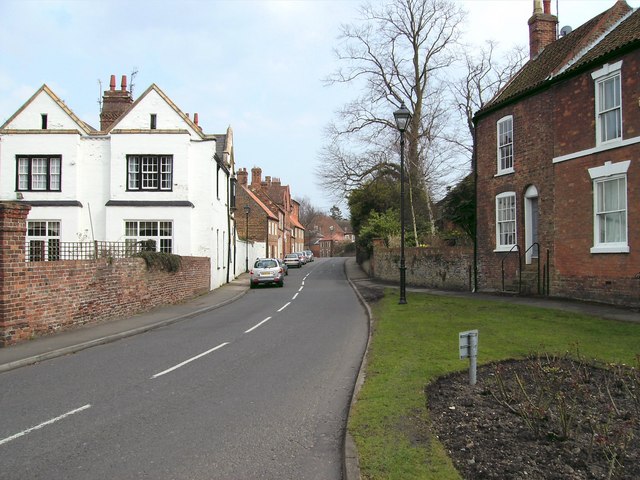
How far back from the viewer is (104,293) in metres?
15.1

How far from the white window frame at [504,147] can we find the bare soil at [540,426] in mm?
14128

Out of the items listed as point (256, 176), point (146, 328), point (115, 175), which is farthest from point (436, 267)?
point (256, 176)

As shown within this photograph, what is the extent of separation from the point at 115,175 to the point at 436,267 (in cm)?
1646

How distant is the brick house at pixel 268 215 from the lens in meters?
57.1

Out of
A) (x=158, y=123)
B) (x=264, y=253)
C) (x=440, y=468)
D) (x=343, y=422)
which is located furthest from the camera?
(x=264, y=253)

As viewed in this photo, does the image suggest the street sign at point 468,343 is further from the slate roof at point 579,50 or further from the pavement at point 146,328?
the slate roof at point 579,50

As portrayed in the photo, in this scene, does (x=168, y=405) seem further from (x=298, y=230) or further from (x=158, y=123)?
(x=298, y=230)

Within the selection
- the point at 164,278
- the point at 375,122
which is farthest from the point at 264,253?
the point at 164,278

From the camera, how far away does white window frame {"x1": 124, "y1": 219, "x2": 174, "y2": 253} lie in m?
25.8

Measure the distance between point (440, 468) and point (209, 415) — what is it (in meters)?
3.05

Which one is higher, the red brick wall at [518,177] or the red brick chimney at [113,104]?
the red brick chimney at [113,104]

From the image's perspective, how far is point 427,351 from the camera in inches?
366

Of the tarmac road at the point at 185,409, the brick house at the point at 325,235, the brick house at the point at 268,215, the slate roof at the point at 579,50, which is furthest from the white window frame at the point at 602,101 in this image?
the brick house at the point at 325,235

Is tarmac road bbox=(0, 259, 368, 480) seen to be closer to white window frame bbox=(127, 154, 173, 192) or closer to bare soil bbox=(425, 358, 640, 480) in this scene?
bare soil bbox=(425, 358, 640, 480)
